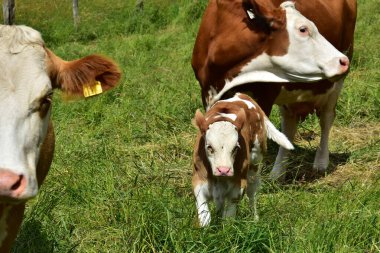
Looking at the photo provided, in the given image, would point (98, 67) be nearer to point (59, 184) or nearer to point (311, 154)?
point (59, 184)

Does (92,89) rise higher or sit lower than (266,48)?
higher

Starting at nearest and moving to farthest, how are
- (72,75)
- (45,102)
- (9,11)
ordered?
(45,102) < (72,75) < (9,11)

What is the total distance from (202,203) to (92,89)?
1066mm

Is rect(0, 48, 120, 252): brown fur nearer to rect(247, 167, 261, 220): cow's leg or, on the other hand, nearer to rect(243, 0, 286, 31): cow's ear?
rect(247, 167, 261, 220): cow's leg

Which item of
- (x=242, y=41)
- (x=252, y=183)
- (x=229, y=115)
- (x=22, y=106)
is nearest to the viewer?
(x=22, y=106)

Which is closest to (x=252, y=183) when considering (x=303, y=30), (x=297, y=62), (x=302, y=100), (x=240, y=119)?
(x=240, y=119)

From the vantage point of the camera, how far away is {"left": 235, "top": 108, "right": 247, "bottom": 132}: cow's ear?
13.1 feet

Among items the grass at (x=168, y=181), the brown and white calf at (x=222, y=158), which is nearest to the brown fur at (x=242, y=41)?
the grass at (x=168, y=181)

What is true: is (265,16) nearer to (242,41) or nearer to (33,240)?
(242,41)

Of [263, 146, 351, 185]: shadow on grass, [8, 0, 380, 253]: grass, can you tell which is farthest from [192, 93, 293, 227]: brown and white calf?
[263, 146, 351, 185]: shadow on grass

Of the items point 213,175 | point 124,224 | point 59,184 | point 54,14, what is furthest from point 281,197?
point 54,14

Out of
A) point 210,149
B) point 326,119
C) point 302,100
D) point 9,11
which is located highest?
point 210,149

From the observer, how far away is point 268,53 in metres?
5.15

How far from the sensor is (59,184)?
483 cm
